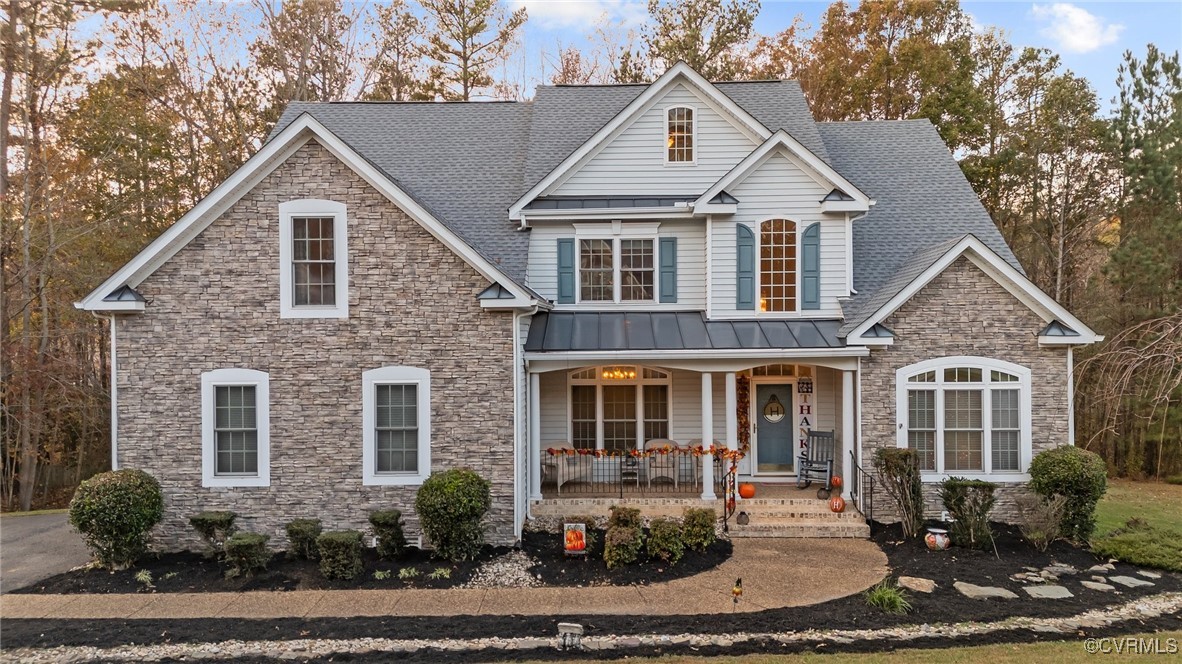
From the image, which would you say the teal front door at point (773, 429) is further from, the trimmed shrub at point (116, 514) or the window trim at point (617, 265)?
the trimmed shrub at point (116, 514)

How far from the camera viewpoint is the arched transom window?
12656 millimetres

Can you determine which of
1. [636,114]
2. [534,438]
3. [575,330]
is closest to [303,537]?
[534,438]

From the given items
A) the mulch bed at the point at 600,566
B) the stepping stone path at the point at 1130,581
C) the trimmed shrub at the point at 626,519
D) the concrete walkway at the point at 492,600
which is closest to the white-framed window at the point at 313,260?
the concrete walkway at the point at 492,600

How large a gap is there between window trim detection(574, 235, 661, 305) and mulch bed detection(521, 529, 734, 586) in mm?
4814

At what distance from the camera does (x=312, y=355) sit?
34.2ft

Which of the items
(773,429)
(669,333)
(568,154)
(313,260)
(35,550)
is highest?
(568,154)

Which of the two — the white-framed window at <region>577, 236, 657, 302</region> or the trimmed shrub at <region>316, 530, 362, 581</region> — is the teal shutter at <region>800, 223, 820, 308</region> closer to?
the white-framed window at <region>577, 236, 657, 302</region>

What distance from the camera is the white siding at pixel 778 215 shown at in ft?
41.3

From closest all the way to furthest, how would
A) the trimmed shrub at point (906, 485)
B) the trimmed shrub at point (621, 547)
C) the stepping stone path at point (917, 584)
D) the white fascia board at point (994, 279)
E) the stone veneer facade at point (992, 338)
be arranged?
the stepping stone path at point (917, 584), the trimmed shrub at point (621, 547), the trimmed shrub at point (906, 485), the white fascia board at point (994, 279), the stone veneer facade at point (992, 338)

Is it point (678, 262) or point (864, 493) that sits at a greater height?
point (678, 262)

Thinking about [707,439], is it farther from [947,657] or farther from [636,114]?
[636,114]

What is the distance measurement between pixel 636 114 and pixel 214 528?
1068 centimetres

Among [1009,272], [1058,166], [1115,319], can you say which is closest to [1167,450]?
[1115,319]

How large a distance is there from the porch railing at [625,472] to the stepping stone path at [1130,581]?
19.2ft
